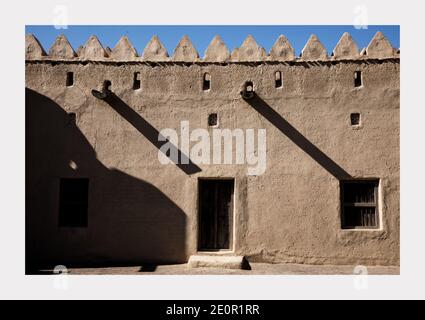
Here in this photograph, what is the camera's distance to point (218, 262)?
7.41 meters

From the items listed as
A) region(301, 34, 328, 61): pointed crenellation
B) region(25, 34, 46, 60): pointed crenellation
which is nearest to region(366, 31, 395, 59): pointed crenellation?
region(301, 34, 328, 61): pointed crenellation

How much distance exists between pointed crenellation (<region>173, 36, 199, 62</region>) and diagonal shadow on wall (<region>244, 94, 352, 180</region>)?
1685mm

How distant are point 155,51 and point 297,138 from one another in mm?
3929

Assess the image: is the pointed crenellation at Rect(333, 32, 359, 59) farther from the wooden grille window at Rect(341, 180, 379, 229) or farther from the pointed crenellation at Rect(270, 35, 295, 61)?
the wooden grille window at Rect(341, 180, 379, 229)

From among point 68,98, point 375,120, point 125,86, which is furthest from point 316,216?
point 68,98

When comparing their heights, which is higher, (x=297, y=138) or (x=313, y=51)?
(x=313, y=51)

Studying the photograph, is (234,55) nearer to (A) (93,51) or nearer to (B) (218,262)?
(A) (93,51)

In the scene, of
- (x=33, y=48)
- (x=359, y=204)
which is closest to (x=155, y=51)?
(x=33, y=48)

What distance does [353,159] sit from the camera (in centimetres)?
810

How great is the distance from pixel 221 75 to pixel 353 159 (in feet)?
11.7

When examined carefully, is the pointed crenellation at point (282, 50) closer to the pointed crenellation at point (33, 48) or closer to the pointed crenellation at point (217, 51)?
the pointed crenellation at point (217, 51)

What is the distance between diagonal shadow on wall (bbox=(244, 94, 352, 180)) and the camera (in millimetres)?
8078

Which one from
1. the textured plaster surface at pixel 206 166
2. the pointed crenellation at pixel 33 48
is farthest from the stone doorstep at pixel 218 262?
the pointed crenellation at pixel 33 48

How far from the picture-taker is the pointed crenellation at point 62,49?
341 inches
